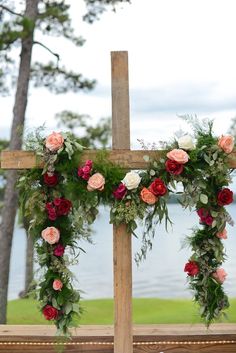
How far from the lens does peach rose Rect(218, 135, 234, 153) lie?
13.2 feet

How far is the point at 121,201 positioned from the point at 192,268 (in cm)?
57

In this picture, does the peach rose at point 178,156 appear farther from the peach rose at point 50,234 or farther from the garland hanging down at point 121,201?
the peach rose at point 50,234

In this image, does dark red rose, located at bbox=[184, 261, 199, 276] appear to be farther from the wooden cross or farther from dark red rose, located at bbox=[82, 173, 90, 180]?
dark red rose, located at bbox=[82, 173, 90, 180]

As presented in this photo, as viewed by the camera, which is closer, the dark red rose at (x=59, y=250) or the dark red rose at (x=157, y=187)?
the dark red rose at (x=157, y=187)

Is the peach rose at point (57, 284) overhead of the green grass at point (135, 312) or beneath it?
beneath

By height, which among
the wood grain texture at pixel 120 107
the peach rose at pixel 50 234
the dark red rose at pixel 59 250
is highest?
the wood grain texture at pixel 120 107

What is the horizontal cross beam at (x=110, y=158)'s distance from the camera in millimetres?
4066

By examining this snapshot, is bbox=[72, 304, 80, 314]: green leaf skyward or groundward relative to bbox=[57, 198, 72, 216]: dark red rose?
groundward

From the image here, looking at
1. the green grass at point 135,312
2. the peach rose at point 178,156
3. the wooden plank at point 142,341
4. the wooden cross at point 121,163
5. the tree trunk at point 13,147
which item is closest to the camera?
the peach rose at point 178,156

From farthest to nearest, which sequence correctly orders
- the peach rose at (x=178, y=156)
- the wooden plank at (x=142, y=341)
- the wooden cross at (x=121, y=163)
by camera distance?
the wooden plank at (x=142, y=341) < the wooden cross at (x=121, y=163) < the peach rose at (x=178, y=156)

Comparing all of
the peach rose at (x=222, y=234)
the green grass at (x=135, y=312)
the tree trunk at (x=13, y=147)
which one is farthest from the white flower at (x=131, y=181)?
the tree trunk at (x=13, y=147)

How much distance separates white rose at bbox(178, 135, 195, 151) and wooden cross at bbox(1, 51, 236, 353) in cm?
15

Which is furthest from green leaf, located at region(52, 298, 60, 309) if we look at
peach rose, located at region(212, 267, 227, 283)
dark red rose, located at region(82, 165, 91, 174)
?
peach rose, located at region(212, 267, 227, 283)

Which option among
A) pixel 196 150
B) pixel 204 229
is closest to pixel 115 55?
pixel 196 150
